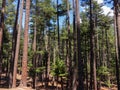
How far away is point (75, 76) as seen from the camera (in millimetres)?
20562

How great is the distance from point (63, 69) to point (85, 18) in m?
16.5

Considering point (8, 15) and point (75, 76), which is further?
point (8, 15)

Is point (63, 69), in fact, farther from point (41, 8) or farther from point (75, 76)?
point (41, 8)

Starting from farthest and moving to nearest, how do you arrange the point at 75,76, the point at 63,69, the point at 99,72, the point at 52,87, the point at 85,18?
1. the point at 85,18
2. the point at 52,87
3. the point at 99,72
4. the point at 63,69
5. the point at 75,76

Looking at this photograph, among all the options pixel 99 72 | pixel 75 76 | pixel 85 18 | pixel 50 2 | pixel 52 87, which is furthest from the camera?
pixel 85 18

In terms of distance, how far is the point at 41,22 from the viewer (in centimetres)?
4050

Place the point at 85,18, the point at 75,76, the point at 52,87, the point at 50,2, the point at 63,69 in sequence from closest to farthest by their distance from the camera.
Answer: the point at 75,76
the point at 63,69
the point at 52,87
the point at 50,2
the point at 85,18

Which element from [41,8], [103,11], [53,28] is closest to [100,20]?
[103,11]

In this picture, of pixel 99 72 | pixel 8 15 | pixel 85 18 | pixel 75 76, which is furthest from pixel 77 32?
pixel 8 15

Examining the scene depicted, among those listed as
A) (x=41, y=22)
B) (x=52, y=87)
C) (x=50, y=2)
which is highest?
(x=50, y=2)

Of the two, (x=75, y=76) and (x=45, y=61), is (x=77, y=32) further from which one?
(x=45, y=61)

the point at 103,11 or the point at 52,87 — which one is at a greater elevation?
the point at 103,11

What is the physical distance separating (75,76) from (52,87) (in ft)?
57.5

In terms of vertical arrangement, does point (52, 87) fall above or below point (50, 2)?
below
